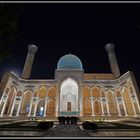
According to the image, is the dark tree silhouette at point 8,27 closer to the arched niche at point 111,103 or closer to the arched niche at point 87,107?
the arched niche at point 87,107

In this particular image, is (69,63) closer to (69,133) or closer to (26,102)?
(26,102)

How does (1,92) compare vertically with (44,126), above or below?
above

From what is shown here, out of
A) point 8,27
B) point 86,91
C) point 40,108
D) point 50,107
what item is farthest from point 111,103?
point 8,27

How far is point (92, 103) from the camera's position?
3150 centimetres

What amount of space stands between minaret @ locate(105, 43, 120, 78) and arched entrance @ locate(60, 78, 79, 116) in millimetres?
12022

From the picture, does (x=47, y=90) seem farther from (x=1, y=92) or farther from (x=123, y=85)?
(x=123, y=85)

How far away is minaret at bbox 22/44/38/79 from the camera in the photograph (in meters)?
38.3

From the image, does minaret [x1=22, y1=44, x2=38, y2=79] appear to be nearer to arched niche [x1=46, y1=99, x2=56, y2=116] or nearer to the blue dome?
the blue dome

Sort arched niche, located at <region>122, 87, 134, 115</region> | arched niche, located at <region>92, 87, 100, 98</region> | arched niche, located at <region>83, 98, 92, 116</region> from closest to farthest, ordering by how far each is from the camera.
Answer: arched niche, located at <region>122, 87, 134, 115</region> < arched niche, located at <region>83, 98, 92, 116</region> < arched niche, located at <region>92, 87, 100, 98</region>

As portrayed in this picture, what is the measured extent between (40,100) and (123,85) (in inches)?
702

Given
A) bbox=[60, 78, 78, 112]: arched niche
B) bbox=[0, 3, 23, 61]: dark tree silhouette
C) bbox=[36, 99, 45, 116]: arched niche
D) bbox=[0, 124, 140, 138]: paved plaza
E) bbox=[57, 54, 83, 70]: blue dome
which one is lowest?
bbox=[0, 124, 140, 138]: paved plaza

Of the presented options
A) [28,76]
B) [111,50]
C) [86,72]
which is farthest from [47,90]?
[111,50]

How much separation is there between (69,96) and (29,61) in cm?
1492

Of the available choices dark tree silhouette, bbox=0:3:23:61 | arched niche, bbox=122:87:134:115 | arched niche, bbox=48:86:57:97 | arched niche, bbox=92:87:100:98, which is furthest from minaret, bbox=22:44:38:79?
dark tree silhouette, bbox=0:3:23:61
